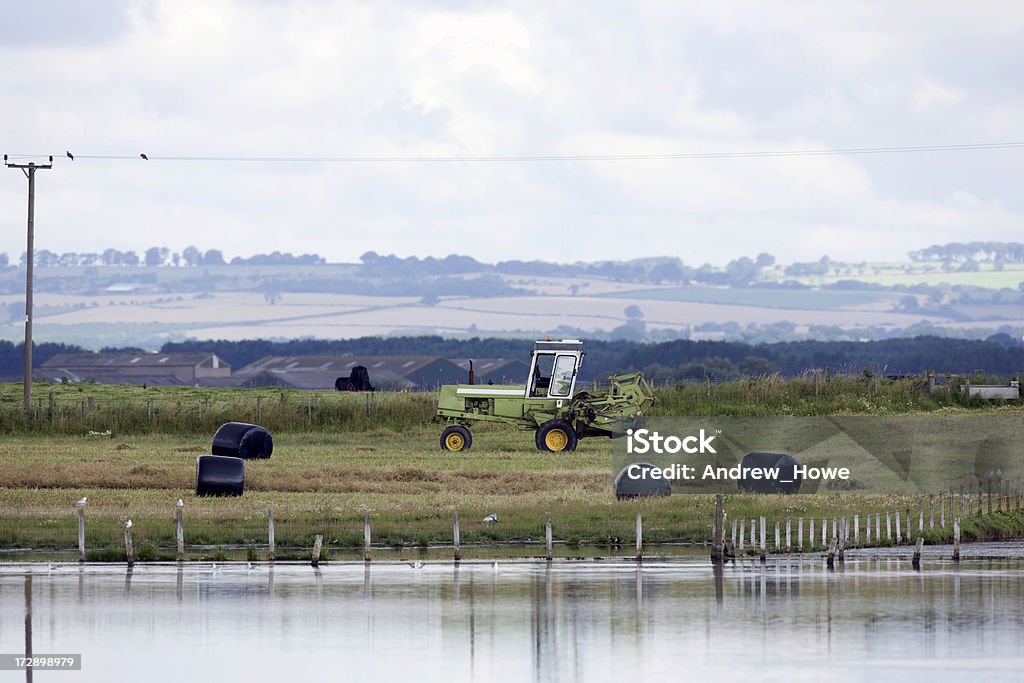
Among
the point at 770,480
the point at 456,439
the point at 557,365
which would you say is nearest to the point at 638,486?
the point at 770,480

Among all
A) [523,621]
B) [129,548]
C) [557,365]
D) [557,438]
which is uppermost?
[557,365]

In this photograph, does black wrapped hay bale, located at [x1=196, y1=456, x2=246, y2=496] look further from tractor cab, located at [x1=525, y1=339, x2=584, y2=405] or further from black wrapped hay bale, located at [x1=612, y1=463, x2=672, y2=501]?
tractor cab, located at [x1=525, y1=339, x2=584, y2=405]

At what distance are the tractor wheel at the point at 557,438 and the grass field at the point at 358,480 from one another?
1.42 ft

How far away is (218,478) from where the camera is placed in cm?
5684

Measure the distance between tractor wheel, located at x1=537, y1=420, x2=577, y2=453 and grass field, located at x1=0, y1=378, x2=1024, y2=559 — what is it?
43 cm

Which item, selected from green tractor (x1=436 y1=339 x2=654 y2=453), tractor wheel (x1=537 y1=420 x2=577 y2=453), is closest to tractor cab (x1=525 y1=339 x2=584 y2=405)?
green tractor (x1=436 y1=339 x2=654 y2=453)

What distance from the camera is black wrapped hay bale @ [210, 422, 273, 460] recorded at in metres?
66.9

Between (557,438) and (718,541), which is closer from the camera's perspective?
(718,541)

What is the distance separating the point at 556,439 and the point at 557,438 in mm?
53

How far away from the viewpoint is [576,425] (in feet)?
239

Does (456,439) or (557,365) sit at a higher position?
(557,365)

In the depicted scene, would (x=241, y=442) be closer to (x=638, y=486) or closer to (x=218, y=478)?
(x=218, y=478)

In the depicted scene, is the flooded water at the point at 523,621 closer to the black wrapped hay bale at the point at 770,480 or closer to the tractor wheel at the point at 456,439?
the black wrapped hay bale at the point at 770,480

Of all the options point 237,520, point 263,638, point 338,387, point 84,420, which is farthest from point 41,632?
point 338,387
